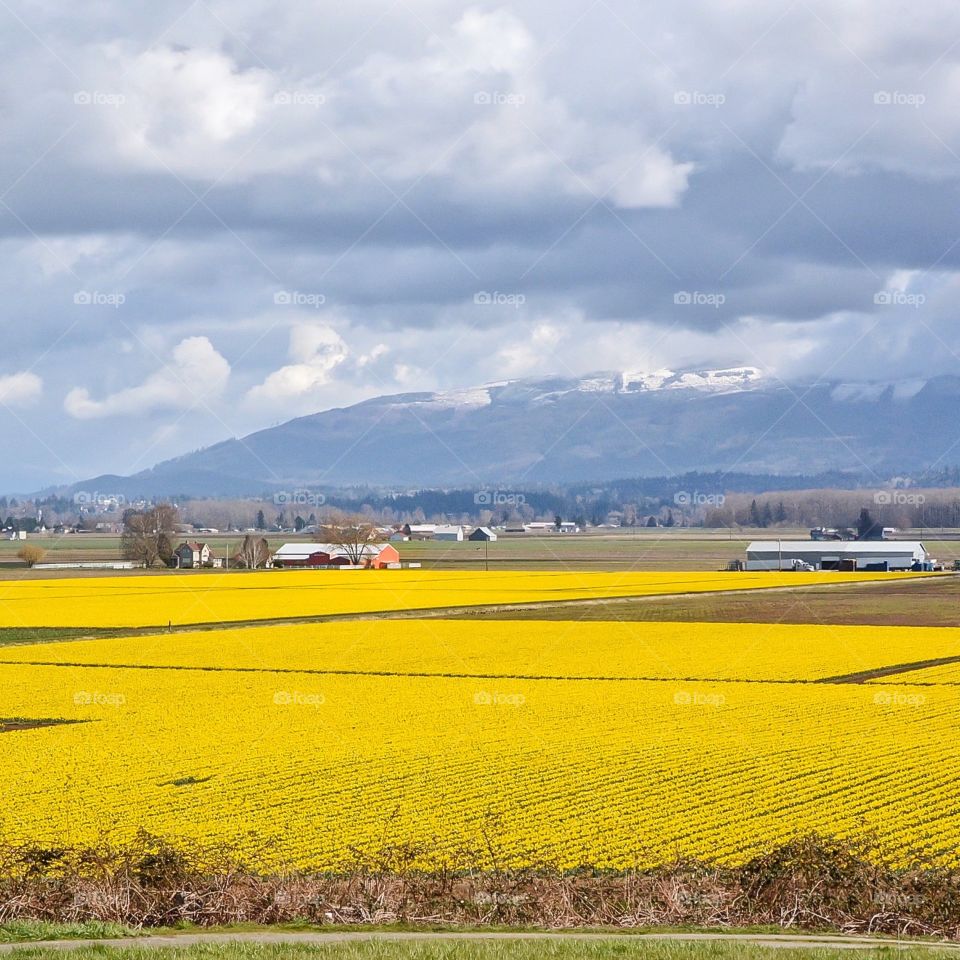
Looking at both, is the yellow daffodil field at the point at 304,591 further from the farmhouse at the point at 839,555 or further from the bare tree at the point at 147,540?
the bare tree at the point at 147,540

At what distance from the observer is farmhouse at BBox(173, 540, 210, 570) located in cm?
15762

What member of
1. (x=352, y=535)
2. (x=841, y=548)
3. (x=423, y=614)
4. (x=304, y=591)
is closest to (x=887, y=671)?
(x=423, y=614)

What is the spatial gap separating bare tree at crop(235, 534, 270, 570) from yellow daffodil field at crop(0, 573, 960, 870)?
10248 cm

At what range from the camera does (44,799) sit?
22.8 meters

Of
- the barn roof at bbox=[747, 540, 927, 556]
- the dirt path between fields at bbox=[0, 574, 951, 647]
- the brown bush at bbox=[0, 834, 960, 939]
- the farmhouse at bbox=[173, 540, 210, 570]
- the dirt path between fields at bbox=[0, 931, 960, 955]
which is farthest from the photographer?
the farmhouse at bbox=[173, 540, 210, 570]

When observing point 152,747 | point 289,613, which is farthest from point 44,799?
point 289,613

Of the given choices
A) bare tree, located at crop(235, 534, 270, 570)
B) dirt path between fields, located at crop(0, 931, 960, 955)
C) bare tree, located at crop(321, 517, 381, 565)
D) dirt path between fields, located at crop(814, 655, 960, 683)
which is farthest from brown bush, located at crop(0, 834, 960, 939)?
bare tree, located at crop(235, 534, 270, 570)

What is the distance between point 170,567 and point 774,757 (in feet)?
439

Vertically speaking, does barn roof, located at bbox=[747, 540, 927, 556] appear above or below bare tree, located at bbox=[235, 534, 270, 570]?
below

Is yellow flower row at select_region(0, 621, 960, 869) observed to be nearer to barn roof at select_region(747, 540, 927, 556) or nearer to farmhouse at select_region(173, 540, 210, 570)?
barn roof at select_region(747, 540, 927, 556)

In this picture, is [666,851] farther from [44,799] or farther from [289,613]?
[289,613]

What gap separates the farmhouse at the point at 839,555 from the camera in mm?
149500

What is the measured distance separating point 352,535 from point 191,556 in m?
18.3

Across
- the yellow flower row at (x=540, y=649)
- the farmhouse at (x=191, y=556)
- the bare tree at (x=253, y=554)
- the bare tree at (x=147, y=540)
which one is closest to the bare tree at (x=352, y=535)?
the bare tree at (x=253, y=554)
